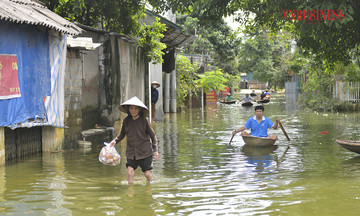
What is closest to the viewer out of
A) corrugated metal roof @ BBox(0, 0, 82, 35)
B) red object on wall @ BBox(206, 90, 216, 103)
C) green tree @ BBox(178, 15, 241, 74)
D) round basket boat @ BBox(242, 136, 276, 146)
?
corrugated metal roof @ BBox(0, 0, 82, 35)


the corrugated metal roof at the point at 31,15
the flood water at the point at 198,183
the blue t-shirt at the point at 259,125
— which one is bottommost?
the flood water at the point at 198,183

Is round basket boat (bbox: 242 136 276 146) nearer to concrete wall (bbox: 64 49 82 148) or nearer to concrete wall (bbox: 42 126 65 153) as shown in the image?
concrete wall (bbox: 64 49 82 148)

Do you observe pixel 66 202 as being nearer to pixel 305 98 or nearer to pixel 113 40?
pixel 113 40

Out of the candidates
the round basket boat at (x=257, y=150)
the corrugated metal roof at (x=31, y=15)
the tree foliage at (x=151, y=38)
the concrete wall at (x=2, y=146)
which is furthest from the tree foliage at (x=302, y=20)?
the concrete wall at (x=2, y=146)

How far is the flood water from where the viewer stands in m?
6.72

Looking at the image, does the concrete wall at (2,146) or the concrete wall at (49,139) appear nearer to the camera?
the concrete wall at (2,146)

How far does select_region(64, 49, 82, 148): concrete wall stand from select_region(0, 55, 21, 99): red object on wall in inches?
83.4

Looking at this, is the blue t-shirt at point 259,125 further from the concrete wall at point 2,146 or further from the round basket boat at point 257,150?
the concrete wall at point 2,146

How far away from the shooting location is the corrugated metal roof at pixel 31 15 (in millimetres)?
9680

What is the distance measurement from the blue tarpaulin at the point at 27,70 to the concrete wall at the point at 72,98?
1.07 m

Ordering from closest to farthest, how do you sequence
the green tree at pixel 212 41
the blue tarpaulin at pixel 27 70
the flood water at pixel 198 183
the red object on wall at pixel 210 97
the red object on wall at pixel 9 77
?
the flood water at pixel 198 183
the red object on wall at pixel 9 77
the blue tarpaulin at pixel 27 70
the green tree at pixel 212 41
the red object on wall at pixel 210 97

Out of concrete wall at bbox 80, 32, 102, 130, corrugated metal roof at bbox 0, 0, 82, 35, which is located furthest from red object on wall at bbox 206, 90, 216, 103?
corrugated metal roof at bbox 0, 0, 82, 35

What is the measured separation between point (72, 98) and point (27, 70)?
2100 mm

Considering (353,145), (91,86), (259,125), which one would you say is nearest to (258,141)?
(259,125)
